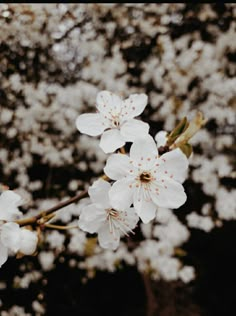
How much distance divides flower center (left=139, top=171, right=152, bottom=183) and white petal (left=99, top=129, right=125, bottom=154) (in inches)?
2.9

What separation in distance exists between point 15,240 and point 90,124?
0.29 meters

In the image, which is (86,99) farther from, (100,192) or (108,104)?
(100,192)

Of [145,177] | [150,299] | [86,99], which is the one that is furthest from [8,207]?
[150,299]

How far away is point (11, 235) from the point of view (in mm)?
705

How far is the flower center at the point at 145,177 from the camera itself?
2.57 feet

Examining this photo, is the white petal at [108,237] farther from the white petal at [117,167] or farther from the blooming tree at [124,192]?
the white petal at [117,167]

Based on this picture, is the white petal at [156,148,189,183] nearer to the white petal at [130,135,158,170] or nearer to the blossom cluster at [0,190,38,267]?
the white petal at [130,135,158,170]

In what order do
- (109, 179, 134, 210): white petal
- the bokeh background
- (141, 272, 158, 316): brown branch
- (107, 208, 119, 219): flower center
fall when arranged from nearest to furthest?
(109, 179, 134, 210): white petal → (107, 208, 119, 219): flower center → the bokeh background → (141, 272, 158, 316): brown branch

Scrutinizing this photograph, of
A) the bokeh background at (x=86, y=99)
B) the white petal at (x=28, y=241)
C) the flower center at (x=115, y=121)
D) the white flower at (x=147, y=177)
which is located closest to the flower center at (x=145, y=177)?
the white flower at (x=147, y=177)

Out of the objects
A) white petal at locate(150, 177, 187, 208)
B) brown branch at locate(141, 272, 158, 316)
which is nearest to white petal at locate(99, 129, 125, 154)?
white petal at locate(150, 177, 187, 208)

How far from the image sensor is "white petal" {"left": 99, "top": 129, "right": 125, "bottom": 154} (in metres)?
0.75

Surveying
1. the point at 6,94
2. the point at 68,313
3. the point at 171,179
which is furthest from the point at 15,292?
the point at 171,179

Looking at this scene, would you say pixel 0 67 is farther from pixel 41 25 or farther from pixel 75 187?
pixel 75 187

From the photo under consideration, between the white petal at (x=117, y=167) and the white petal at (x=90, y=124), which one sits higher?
the white petal at (x=90, y=124)
